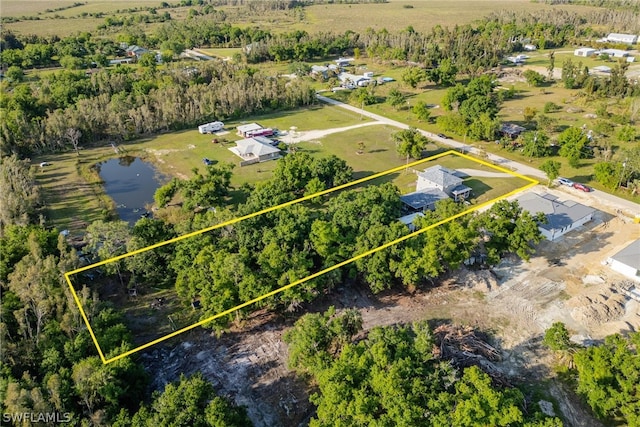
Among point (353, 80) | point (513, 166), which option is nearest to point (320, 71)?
point (353, 80)

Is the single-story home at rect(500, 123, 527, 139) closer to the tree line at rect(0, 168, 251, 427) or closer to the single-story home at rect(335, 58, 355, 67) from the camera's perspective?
the single-story home at rect(335, 58, 355, 67)

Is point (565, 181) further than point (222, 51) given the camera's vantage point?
No

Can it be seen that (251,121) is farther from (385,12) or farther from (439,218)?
(385,12)

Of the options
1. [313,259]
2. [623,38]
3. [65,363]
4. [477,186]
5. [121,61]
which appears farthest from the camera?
[623,38]

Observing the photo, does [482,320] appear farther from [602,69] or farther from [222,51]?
[222,51]

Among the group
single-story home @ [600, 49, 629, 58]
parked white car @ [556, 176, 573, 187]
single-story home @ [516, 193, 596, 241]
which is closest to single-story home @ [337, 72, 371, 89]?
parked white car @ [556, 176, 573, 187]

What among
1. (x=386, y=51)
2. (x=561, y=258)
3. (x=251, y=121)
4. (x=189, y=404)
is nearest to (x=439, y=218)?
(x=561, y=258)
